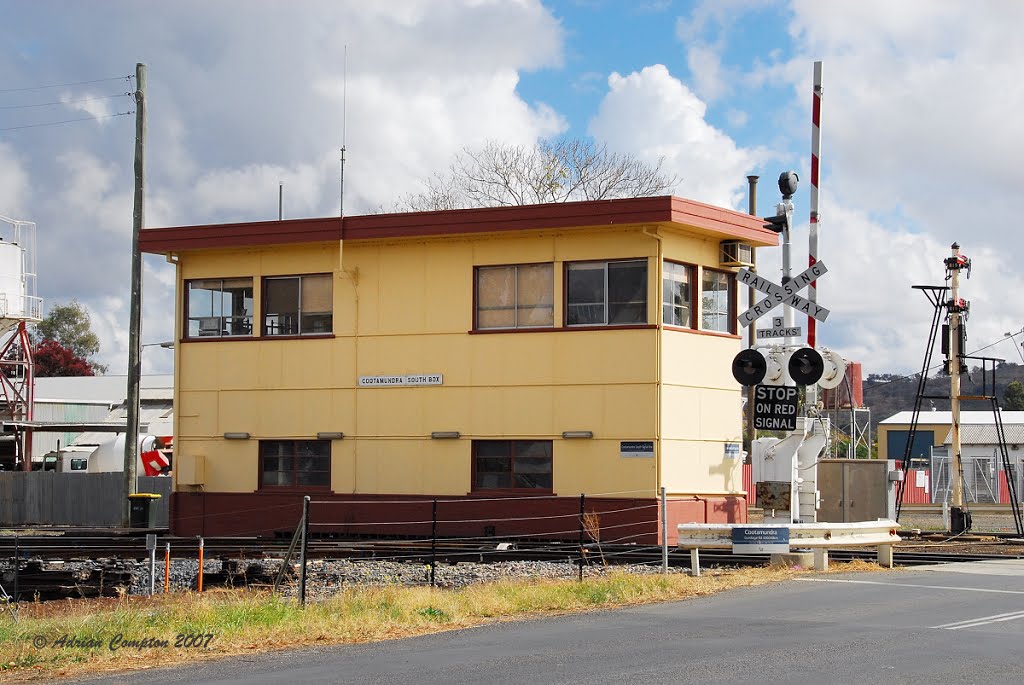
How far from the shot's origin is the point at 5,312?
184 ft

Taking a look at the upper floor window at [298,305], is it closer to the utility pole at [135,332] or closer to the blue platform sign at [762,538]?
the utility pole at [135,332]

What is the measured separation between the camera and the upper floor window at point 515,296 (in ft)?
83.6

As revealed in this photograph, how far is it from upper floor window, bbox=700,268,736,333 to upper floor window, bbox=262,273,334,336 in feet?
25.3

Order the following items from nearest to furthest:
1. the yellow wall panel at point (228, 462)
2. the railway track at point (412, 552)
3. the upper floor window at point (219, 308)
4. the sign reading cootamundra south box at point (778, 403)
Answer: the sign reading cootamundra south box at point (778, 403) < the railway track at point (412, 552) < the yellow wall panel at point (228, 462) < the upper floor window at point (219, 308)

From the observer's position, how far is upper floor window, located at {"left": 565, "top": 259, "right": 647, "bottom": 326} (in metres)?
24.8

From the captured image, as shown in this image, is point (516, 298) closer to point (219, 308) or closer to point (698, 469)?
point (698, 469)

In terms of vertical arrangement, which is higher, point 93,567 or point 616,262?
point 616,262

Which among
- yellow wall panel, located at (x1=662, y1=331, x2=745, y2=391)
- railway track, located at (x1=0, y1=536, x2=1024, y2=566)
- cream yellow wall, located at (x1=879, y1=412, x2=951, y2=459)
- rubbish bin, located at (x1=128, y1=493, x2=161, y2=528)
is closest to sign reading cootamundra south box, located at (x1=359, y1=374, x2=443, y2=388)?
railway track, located at (x1=0, y1=536, x2=1024, y2=566)

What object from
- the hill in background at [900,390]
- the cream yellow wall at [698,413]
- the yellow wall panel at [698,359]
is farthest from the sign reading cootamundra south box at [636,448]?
the hill in background at [900,390]

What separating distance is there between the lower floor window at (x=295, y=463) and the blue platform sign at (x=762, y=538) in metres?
11.4

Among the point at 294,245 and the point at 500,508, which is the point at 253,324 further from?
the point at 500,508

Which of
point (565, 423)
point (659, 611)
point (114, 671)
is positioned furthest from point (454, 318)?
point (114, 671)

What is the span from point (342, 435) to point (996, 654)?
17557 millimetres

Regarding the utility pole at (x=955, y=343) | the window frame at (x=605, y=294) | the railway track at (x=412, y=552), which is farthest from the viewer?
the utility pole at (x=955, y=343)
